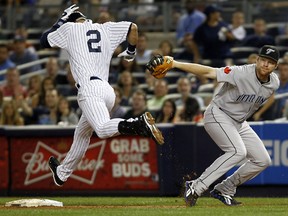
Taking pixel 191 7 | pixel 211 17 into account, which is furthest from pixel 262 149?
pixel 191 7

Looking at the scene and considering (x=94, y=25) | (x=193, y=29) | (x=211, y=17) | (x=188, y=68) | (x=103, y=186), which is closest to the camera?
(x=188, y=68)

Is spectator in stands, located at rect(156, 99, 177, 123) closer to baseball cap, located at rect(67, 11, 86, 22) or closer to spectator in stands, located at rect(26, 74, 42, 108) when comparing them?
spectator in stands, located at rect(26, 74, 42, 108)

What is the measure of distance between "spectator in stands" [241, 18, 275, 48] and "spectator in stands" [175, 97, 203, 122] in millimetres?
2507

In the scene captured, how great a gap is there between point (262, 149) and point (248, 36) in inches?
295

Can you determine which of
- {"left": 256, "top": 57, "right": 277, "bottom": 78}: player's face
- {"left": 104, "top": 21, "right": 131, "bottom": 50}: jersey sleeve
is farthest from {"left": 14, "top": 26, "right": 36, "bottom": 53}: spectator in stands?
{"left": 256, "top": 57, "right": 277, "bottom": 78}: player's face

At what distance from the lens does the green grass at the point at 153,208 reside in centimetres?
1092

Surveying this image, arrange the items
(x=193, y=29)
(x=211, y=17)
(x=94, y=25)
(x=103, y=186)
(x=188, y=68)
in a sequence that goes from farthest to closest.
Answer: (x=193, y=29), (x=211, y=17), (x=103, y=186), (x=94, y=25), (x=188, y=68)

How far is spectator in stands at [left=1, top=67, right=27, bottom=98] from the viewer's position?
750 inches

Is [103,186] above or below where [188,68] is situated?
below

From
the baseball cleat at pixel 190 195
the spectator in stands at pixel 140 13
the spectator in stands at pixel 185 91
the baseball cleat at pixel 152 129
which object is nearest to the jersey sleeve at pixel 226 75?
the baseball cleat at pixel 152 129

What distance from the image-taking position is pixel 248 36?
19.1 meters

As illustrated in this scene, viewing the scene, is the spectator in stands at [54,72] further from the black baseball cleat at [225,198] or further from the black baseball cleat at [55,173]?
the black baseball cleat at [225,198]

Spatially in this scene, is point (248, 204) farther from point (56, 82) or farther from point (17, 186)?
point (56, 82)

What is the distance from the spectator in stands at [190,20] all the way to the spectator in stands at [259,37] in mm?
1365
